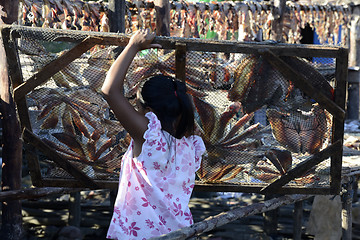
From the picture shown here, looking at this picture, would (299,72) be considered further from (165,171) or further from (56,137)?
(56,137)

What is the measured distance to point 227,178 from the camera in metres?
2.94

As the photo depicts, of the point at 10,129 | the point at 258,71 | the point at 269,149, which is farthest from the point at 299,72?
the point at 10,129

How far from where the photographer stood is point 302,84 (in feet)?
8.65

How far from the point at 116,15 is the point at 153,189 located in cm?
300

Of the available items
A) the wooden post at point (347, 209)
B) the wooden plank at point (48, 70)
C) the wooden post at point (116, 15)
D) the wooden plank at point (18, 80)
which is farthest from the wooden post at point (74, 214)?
the wooden plank at point (48, 70)

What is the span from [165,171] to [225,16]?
4.99 metres

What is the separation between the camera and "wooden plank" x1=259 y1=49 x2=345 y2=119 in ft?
8.44

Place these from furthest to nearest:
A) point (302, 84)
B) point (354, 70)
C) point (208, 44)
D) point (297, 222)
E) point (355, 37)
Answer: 1. point (355, 37)
2. point (354, 70)
3. point (297, 222)
4. point (302, 84)
5. point (208, 44)

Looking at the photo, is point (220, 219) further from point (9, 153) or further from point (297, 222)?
point (9, 153)

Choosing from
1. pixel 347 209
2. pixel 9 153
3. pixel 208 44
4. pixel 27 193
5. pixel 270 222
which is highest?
pixel 208 44

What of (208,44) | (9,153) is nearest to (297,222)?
(9,153)

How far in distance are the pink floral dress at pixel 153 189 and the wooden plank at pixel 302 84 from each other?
2.17 feet

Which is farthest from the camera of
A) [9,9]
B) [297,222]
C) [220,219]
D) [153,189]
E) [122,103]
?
[297,222]

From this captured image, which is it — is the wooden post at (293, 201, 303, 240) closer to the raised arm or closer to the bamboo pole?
the bamboo pole
